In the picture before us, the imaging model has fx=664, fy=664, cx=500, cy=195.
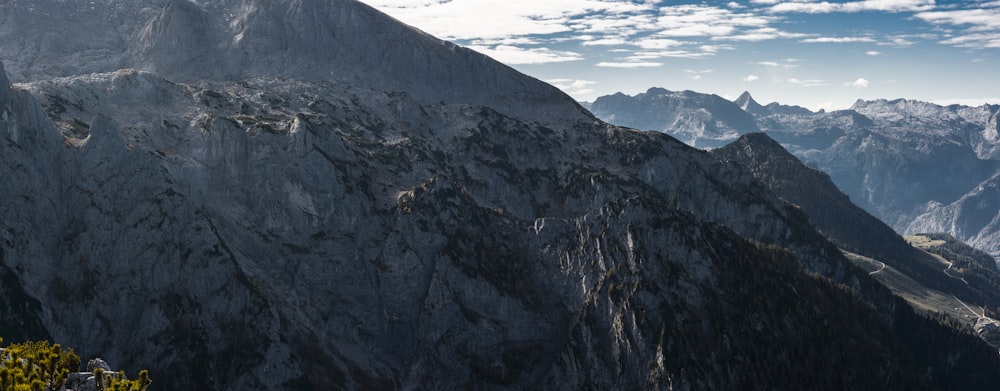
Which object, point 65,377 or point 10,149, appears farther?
point 10,149

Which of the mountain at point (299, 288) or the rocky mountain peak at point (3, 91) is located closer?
the mountain at point (299, 288)

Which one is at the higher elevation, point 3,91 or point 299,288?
point 3,91

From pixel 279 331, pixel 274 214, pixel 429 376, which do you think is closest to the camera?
pixel 279 331

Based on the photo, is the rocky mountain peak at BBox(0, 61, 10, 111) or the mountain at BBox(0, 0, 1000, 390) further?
the rocky mountain peak at BBox(0, 61, 10, 111)

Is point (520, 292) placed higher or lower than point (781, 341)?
higher

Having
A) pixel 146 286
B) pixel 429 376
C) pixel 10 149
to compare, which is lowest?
pixel 429 376

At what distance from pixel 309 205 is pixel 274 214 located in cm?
1003

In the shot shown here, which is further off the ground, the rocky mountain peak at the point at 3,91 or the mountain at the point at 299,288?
the rocky mountain peak at the point at 3,91

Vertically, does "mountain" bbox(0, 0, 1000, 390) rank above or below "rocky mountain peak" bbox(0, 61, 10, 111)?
below

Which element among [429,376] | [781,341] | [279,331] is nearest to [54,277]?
[279,331]

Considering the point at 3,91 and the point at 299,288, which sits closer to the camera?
the point at 3,91

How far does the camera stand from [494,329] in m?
186

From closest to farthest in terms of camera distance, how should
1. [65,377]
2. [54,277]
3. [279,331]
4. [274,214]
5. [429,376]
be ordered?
[65,377] < [54,277] < [279,331] < [429,376] < [274,214]

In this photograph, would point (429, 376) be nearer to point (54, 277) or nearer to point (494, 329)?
point (494, 329)
